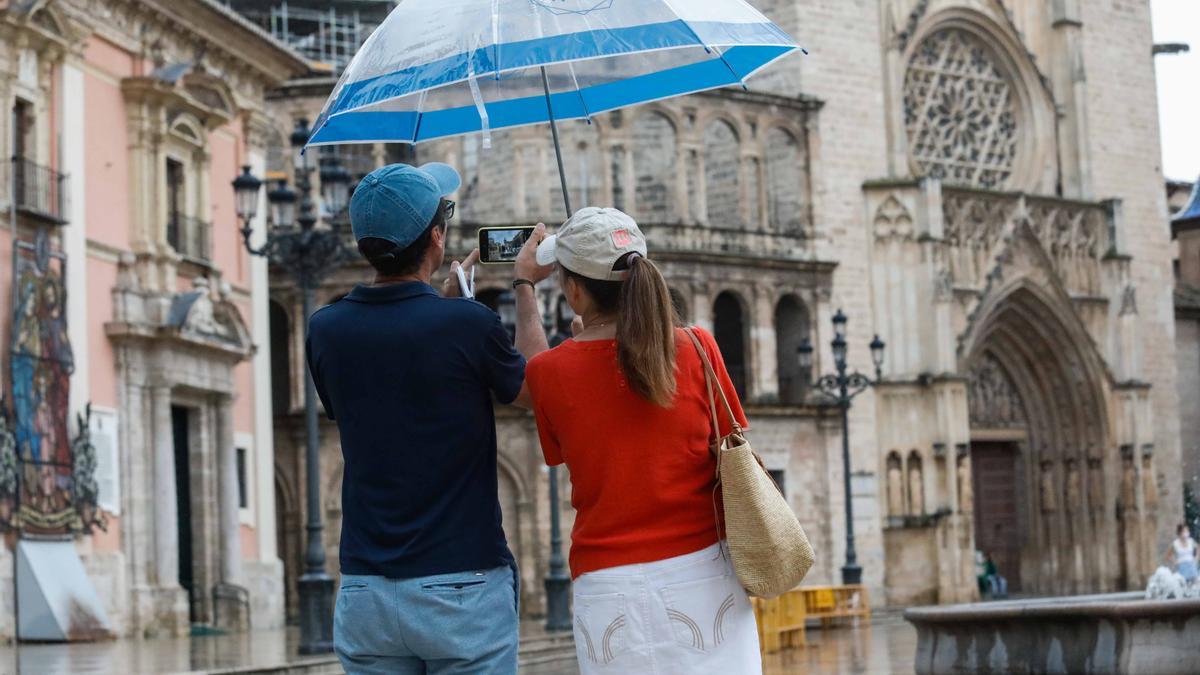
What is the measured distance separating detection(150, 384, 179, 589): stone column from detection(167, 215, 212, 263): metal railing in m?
2.37

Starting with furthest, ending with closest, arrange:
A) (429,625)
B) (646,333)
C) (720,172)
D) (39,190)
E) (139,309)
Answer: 1. (720,172)
2. (139,309)
3. (39,190)
4. (646,333)
5. (429,625)

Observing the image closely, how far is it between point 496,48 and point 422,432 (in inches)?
71.6

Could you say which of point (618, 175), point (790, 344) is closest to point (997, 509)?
point (790, 344)

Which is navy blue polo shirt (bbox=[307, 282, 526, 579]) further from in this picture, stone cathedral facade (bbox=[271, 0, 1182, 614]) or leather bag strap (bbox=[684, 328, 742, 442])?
stone cathedral facade (bbox=[271, 0, 1182, 614])

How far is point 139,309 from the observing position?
26.8m

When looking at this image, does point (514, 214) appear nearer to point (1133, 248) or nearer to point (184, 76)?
point (184, 76)

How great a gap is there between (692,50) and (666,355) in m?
3.04

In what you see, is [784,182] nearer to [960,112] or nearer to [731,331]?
[731,331]

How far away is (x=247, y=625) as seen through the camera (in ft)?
93.7

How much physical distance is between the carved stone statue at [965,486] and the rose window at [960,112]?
6.88m

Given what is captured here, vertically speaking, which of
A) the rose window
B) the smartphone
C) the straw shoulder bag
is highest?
the rose window

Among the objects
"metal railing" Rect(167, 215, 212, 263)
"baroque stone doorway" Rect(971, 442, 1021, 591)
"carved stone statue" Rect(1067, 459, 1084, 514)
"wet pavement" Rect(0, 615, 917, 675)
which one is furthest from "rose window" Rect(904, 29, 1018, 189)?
"wet pavement" Rect(0, 615, 917, 675)

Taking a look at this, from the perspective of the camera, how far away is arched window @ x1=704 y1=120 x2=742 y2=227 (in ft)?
140

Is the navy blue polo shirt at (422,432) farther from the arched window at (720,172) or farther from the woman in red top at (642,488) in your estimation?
the arched window at (720,172)
